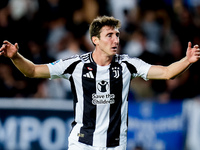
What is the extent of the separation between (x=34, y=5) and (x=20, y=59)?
17.7 feet

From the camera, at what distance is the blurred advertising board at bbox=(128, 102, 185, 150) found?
28.7ft

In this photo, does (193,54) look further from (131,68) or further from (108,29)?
(108,29)

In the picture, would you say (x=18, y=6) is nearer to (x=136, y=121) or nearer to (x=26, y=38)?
(x=26, y=38)

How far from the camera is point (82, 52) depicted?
31.7 ft

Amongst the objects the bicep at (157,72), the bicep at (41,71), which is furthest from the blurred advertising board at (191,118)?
the bicep at (41,71)

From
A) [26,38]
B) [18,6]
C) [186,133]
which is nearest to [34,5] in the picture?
[18,6]

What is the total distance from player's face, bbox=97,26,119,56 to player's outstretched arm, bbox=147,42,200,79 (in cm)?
52

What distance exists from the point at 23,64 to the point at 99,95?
960 millimetres

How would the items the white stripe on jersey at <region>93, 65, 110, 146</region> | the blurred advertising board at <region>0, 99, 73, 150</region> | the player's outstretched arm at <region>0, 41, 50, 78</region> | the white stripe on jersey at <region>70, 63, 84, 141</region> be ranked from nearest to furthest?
1. the player's outstretched arm at <region>0, 41, 50, 78</region>
2. the white stripe on jersey at <region>93, 65, 110, 146</region>
3. the white stripe on jersey at <region>70, 63, 84, 141</region>
4. the blurred advertising board at <region>0, 99, 73, 150</region>

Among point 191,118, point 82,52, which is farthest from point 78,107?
point 82,52

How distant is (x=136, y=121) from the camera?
8773 mm

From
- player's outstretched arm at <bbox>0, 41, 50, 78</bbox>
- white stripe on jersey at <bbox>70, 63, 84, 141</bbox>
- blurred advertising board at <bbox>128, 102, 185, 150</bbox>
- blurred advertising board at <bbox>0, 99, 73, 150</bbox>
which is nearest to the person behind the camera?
player's outstretched arm at <bbox>0, 41, 50, 78</bbox>

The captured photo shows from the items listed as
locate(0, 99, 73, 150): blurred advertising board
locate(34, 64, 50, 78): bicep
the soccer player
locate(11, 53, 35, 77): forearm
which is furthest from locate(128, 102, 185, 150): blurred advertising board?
locate(11, 53, 35, 77): forearm

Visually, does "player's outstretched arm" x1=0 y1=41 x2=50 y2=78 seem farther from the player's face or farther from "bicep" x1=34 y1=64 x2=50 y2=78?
the player's face
